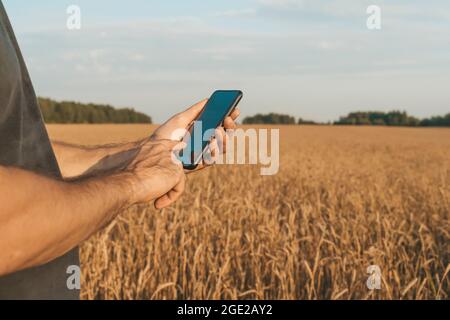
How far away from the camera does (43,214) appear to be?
107cm

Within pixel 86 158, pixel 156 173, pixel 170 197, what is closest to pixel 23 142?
pixel 156 173

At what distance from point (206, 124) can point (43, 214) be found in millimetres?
745

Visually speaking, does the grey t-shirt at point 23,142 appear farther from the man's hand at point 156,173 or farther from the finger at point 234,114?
the finger at point 234,114

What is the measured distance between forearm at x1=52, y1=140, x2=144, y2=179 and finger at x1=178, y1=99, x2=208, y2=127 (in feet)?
0.45

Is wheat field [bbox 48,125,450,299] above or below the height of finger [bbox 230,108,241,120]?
below

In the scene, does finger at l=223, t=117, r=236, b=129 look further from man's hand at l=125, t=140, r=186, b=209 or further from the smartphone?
man's hand at l=125, t=140, r=186, b=209

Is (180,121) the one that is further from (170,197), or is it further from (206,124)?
(170,197)

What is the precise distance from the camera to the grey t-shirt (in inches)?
51.1

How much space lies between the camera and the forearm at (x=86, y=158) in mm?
1840

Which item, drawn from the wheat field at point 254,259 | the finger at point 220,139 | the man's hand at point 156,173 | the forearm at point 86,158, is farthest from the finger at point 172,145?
the wheat field at point 254,259

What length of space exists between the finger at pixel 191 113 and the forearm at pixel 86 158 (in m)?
0.14

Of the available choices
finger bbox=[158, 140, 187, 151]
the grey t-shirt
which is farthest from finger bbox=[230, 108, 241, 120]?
the grey t-shirt
